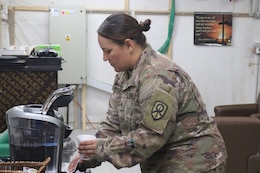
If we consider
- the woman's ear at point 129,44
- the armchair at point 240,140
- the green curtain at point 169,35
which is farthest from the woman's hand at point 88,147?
the green curtain at point 169,35

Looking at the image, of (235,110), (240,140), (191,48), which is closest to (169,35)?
(191,48)

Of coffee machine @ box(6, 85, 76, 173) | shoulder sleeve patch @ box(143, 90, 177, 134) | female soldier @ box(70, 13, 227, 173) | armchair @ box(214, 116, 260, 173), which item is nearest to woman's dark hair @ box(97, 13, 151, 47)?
female soldier @ box(70, 13, 227, 173)

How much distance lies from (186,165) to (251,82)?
4475 mm

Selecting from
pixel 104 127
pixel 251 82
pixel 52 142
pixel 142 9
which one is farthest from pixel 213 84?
pixel 52 142

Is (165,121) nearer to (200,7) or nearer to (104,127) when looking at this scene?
(104,127)

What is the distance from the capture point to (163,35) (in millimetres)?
5500

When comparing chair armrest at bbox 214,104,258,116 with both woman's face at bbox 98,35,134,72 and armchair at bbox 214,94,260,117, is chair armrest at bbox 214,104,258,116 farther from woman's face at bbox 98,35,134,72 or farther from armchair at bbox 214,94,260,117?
woman's face at bbox 98,35,134,72

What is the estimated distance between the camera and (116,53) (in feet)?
5.23

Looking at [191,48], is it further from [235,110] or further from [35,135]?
[35,135]

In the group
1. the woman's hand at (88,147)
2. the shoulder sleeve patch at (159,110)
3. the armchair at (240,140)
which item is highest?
the shoulder sleeve patch at (159,110)

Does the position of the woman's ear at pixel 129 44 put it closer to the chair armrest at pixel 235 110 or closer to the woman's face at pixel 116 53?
the woman's face at pixel 116 53

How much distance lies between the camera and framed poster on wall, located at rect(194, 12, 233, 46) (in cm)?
551

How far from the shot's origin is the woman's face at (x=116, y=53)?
158cm

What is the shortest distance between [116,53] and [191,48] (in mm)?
4126
